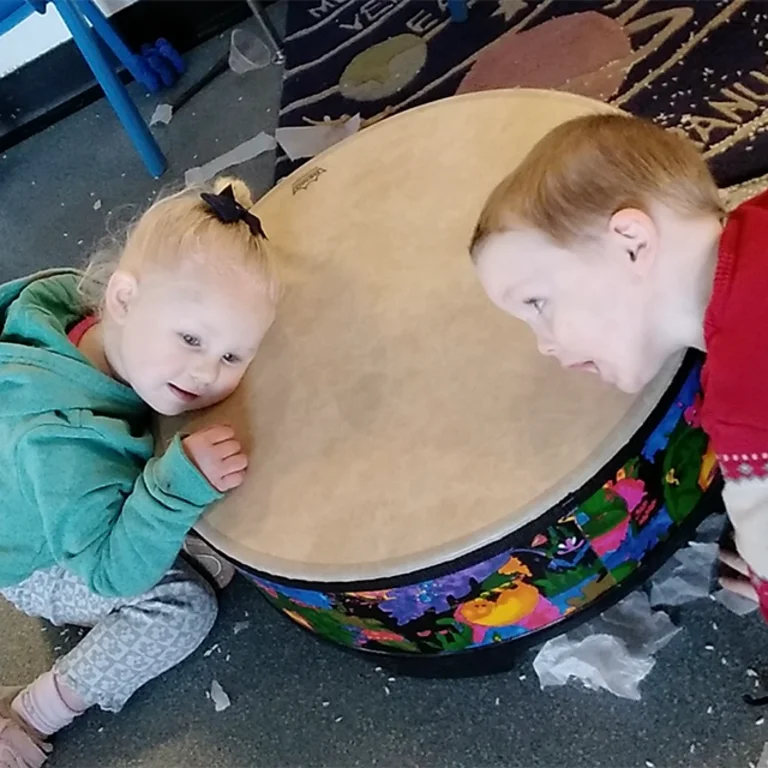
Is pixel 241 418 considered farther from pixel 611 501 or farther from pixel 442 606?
pixel 611 501

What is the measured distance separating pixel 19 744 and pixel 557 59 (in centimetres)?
125

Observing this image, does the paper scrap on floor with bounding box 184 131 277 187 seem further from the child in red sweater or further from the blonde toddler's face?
the child in red sweater

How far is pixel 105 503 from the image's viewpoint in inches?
44.7

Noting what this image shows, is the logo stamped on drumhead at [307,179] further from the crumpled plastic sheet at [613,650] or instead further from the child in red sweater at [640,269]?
the crumpled plastic sheet at [613,650]

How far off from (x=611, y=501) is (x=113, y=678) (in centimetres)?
64

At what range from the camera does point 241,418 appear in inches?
44.5

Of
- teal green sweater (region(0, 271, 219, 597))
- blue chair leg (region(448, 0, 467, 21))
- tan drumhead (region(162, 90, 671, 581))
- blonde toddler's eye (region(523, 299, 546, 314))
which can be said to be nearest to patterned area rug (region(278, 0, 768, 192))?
blue chair leg (region(448, 0, 467, 21))

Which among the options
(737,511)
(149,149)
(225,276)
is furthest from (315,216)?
(149,149)

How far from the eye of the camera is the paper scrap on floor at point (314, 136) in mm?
1799

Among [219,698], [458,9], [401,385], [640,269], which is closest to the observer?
[640,269]

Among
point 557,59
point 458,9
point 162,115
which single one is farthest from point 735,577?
point 162,115

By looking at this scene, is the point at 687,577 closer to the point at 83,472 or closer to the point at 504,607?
the point at 504,607

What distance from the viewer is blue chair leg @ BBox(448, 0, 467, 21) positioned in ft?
6.11

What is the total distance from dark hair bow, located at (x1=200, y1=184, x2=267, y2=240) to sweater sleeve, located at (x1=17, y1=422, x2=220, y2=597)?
0.23 m
